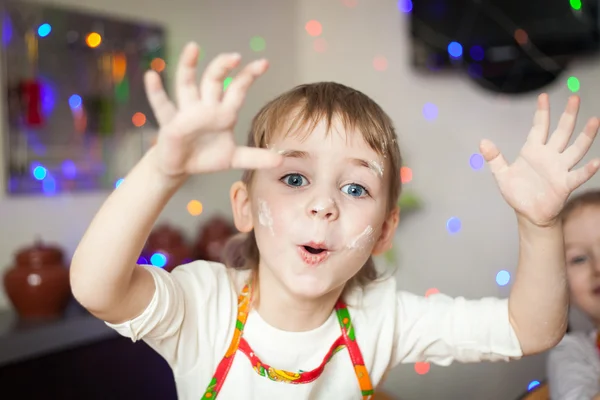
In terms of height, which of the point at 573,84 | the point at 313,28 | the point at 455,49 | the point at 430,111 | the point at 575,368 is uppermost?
the point at 313,28

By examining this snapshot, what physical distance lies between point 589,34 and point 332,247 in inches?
50.2

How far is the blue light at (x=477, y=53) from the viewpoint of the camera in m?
1.87

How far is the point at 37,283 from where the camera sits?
1.57 metres

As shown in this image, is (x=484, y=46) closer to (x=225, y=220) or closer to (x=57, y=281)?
(x=225, y=220)

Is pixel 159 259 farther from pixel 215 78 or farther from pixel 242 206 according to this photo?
pixel 215 78

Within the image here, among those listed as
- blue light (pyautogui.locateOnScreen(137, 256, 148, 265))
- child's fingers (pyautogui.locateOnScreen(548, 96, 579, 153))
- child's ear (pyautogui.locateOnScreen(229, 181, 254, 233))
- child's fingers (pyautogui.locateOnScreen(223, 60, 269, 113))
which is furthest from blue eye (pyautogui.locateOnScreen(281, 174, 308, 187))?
blue light (pyautogui.locateOnScreen(137, 256, 148, 265))

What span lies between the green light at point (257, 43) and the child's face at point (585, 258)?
1679mm

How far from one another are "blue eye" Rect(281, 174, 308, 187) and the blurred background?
0.99 metres

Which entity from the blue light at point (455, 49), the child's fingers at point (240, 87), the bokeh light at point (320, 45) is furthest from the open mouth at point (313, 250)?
the bokeh light at point (320, 45)

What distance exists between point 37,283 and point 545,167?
1.36 m

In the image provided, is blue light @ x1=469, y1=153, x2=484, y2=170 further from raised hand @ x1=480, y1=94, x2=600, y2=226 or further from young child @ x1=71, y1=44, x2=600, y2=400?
raised hand @ x1=480, y1=94, x2=600, y2=226

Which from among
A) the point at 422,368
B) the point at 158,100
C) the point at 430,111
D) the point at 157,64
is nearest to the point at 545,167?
the point at 158,100

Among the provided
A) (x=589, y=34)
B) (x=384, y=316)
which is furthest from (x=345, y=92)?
(x=589, y=34)

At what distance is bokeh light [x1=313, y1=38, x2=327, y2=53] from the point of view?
8.23ft
